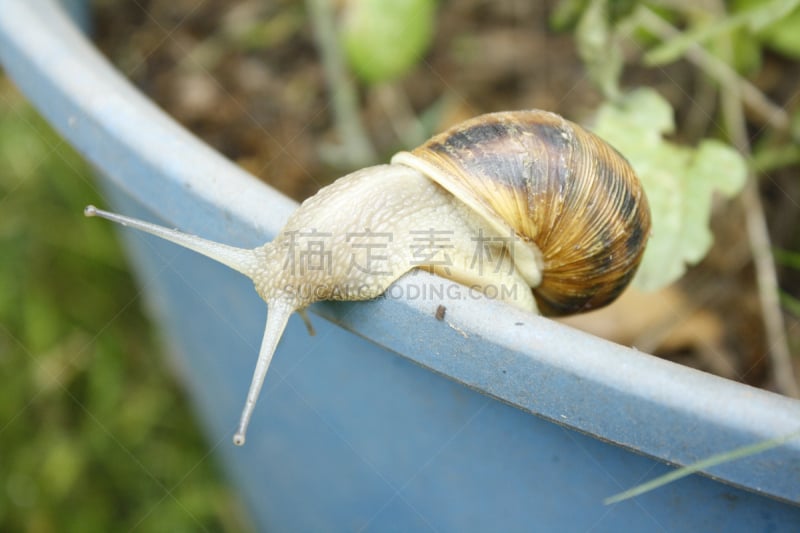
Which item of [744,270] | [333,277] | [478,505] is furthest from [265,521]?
[744,270]

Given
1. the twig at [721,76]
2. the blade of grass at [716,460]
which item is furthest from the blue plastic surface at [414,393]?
the twig at [721,76]

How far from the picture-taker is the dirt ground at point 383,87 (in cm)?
206

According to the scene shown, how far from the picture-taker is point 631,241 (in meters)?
1.27

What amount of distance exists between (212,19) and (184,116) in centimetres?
37

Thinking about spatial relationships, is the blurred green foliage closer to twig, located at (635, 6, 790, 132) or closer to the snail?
the snail

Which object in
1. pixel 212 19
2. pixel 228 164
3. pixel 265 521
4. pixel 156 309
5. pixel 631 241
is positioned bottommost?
pixel 265 521

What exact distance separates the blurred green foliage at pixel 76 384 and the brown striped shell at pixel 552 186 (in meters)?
1.47

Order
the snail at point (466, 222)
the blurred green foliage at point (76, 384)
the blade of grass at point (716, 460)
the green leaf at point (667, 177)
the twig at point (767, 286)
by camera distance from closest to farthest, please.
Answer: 1. the blade of grass at point (716, 460)
2. the snail at point (466, 222)
3. the green leaf at point (667, 177)
4. the twig at point (767, 286)
5. the blurred green foliage at point (76, 384)

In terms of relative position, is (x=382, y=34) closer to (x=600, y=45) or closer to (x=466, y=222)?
(x=600, y=45)

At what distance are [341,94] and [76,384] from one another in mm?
1197

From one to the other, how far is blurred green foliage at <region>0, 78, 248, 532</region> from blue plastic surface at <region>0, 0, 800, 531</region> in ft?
2.71

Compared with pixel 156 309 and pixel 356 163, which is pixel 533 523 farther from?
pixel 156 309

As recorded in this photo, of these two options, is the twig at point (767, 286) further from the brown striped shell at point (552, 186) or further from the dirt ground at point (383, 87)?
the brown striped shell at point (552, 186)

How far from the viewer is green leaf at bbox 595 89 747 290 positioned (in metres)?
1.45
